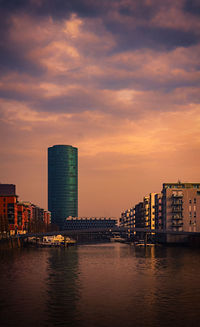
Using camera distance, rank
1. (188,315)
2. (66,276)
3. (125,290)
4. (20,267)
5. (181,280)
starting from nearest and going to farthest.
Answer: (188,315) < (125,290) < (181,280) < (66,276) < (20,267)

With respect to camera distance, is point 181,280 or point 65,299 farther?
point 181,280

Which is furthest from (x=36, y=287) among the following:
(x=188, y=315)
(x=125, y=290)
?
(x=188, y=315)

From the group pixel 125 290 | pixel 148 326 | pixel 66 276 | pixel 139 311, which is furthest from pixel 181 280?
pixel 148 326

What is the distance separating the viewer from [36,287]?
69062 millimetres

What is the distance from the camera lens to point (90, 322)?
4575 cm

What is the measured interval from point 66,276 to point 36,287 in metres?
14.3

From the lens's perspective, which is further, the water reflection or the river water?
the water reflection

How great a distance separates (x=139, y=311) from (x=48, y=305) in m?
11.3

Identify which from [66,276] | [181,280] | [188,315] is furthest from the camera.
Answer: [66,276]

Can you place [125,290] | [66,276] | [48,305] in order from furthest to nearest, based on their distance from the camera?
[66,276] → [125,290] → [48,305]

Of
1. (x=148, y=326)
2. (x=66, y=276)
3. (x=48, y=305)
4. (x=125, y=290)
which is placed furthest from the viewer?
(x=66, y=276)

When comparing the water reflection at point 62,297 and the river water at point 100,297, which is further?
the water reflection at point 62,297

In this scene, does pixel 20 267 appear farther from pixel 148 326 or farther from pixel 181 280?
pixel 148 326

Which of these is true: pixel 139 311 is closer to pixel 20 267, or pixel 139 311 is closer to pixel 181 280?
pixel 181 280
